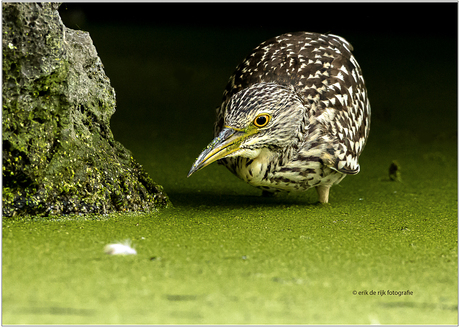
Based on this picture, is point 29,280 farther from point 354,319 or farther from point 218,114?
point 218,114

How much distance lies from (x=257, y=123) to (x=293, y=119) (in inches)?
6.4

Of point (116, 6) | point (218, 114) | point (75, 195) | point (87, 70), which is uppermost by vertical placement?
point (116, 6)

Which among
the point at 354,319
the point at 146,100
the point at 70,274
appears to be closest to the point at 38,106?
the point at 70,274

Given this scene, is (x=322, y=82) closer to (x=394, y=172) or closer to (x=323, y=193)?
(x=323, y=193)

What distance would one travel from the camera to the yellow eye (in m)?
2.27

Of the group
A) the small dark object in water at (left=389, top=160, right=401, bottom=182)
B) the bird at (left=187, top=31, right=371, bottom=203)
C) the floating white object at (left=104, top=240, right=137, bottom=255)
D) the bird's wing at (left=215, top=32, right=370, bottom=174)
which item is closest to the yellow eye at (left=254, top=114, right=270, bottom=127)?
the bird at (left=187, top=31, right=371, bottom=203)

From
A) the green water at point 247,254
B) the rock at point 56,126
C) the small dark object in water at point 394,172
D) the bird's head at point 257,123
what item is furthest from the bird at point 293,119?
the small dark object in water at point 394,172

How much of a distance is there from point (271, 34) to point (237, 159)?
17.2 feet

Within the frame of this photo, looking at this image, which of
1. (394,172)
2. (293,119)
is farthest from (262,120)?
(394,172)

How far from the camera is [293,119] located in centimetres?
→ 233

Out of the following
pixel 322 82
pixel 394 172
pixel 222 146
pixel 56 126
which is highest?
pixel 322 82

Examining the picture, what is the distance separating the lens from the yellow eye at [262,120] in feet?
7.43

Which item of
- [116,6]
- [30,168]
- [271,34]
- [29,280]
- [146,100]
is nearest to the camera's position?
[29,280]

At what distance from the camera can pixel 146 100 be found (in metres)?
5.04
